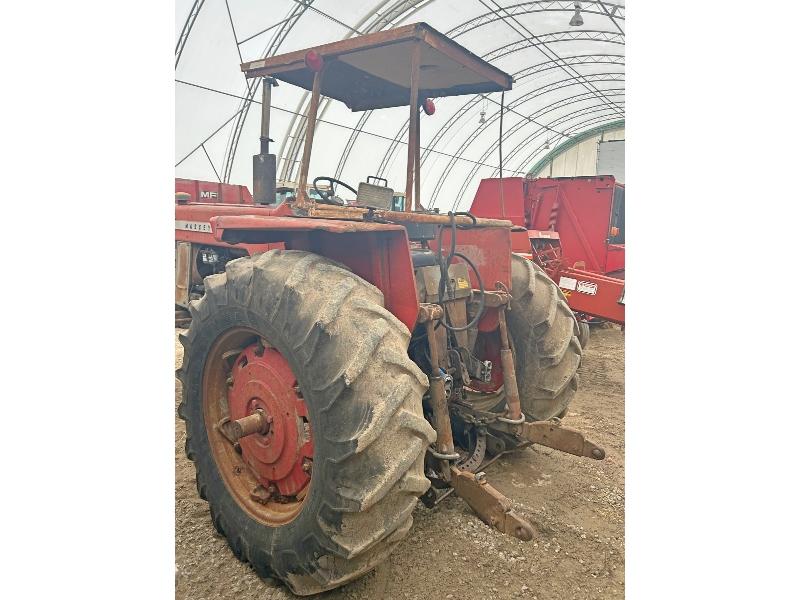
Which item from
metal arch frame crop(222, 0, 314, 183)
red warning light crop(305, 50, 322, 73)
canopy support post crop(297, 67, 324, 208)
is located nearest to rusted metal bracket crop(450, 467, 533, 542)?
canopy support post crop(297, 67, 324, 208)

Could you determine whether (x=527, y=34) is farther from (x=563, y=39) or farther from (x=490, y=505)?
(x=490, y=505)

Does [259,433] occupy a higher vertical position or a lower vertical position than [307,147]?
lower

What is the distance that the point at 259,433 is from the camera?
2141 millimetres

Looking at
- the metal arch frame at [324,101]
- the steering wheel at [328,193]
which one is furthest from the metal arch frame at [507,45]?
the steering wheel at [328,193]

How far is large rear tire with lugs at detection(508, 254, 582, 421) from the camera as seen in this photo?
2.83 m

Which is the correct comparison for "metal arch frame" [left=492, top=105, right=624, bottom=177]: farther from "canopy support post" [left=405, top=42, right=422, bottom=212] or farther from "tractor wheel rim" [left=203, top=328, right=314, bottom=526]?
"tractor wheel rim" [left=203, top=328, right=314, bottom=526]

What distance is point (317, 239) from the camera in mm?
2215

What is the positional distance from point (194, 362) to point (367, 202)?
3.28 feet

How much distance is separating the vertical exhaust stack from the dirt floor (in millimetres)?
1604

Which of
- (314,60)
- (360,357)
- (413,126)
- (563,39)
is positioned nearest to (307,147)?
(314,60)

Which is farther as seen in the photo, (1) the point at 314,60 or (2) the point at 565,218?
(2) the point at 565,218

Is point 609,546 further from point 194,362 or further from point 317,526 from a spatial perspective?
point 194,362

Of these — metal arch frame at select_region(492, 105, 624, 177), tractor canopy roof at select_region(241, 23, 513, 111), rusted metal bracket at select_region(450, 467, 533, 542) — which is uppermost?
tractor canopy roof at select_region(241, 23, 513, 111)

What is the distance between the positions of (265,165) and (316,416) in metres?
1.90
